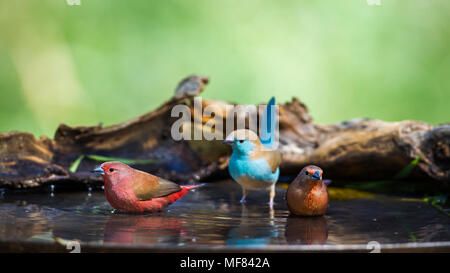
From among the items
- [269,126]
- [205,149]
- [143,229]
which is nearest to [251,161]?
[269,126]

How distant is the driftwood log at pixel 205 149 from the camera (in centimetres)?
401

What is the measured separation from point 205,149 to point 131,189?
6.21 feet

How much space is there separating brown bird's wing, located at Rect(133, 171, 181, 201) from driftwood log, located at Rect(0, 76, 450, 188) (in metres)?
1.11

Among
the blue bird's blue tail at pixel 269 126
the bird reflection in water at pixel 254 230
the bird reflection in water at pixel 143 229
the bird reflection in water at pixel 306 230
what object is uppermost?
the blue bird's blue tail at pixel 269 126

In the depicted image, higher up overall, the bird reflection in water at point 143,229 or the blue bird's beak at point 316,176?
the blue bird's beak at point 316,176

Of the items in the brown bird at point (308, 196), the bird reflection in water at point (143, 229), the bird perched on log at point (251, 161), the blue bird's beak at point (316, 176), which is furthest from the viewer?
the bird perched on log at point (251, 161)

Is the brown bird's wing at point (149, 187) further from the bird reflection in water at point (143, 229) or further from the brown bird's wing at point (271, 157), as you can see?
the brown bird's wing at point (271, 157)

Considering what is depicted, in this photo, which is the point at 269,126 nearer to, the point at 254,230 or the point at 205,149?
the point at 205,149

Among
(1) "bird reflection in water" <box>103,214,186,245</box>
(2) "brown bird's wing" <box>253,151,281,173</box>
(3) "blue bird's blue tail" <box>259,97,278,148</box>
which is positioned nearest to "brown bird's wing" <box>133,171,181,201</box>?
(1) "bird reflection in water" <box>103,214,186,245</box>

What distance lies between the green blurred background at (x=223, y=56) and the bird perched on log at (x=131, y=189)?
13.8ft

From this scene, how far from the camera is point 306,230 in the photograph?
104 inches

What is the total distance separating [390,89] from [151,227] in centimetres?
547

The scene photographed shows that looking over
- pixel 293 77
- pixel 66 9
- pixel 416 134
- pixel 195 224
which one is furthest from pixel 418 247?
pixel 66 9

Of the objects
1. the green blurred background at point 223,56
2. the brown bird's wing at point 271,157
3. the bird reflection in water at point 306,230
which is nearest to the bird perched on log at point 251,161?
the brown bird's wing at point 271,157
